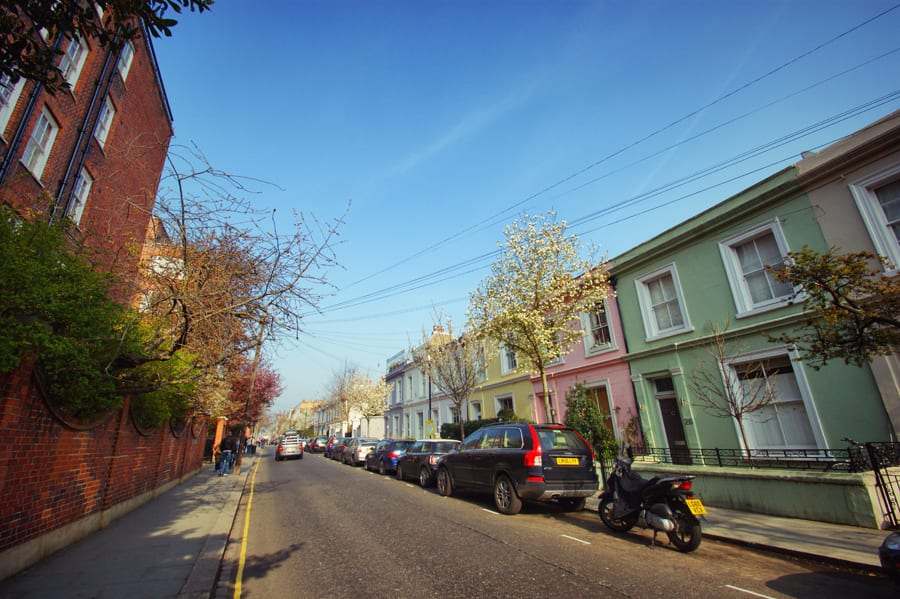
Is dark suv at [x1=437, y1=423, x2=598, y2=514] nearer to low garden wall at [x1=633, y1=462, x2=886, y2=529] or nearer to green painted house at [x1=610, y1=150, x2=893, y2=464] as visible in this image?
low garden wall at [x1=633, y1=462, x2=886, y2=529]

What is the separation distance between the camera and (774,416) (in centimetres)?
1034

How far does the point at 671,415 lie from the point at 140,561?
13270 mm

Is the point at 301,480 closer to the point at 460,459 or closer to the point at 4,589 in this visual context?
the point at 460,459

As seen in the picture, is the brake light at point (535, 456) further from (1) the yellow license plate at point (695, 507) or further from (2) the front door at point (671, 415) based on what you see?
(2) the front door at point (671, 415)

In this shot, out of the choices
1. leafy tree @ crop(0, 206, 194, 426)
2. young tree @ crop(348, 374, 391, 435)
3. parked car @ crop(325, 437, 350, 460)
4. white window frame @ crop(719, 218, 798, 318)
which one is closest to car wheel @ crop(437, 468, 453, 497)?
leafy tree @ crop(0, 206, 194, 426)

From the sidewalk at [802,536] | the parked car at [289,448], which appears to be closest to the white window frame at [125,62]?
the sidewalk at [802,536]

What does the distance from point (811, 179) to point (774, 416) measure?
5.92m

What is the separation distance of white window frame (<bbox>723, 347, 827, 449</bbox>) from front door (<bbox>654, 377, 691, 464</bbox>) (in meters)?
1.83

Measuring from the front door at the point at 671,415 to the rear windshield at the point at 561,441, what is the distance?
523cm

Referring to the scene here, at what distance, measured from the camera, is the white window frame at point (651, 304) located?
12.5 meters

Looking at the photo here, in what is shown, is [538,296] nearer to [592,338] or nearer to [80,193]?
[592,338]

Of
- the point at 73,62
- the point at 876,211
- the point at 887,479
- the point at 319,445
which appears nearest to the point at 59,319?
the point at 73,62

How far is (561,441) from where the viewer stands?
A: 8695 millimetres

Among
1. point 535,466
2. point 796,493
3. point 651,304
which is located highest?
point 651,304
